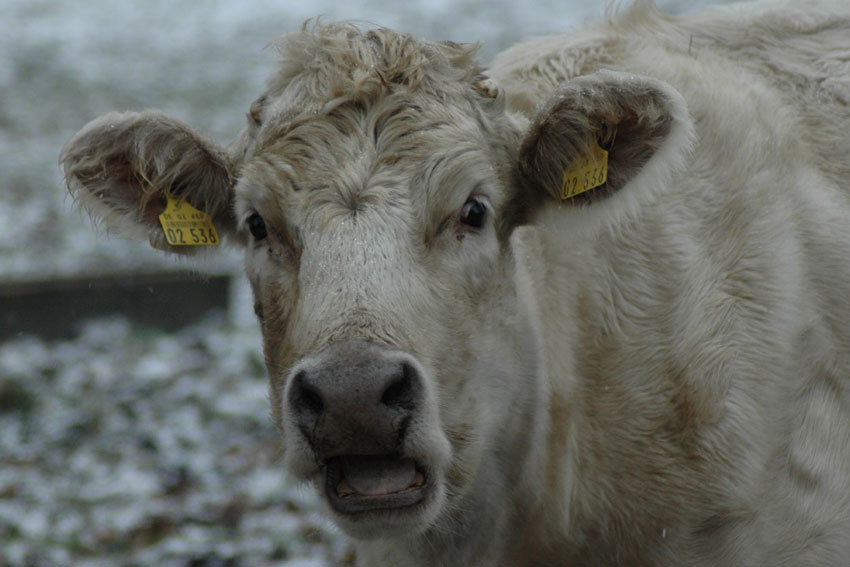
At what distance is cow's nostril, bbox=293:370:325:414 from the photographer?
2471 millimetres

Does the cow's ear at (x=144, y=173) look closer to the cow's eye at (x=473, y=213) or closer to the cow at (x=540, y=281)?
the cow at (x=540, y=281)

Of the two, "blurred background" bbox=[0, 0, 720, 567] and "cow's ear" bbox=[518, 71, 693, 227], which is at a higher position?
"cow's ear" bbox=[518, 71, 693, 227]

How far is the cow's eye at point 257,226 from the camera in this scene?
306 centimetres

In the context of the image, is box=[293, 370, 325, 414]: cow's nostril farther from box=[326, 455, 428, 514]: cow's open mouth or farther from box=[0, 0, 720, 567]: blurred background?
box=[0, 0, 720, 567]: blurred background

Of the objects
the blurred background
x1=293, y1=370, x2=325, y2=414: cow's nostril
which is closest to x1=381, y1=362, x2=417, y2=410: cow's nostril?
x1=293, y1=370, x2=325, y2=414: cow's nostril

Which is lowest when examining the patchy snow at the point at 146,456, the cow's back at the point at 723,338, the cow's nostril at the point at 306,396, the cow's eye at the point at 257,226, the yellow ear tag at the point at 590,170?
the patchy snow at the point at 146,456

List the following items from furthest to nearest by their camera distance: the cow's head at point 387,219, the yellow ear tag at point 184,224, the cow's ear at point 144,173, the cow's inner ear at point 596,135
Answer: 1. the yellow ear tag at point 184,224
2. the cow's ear at point 144,173
3. the cow's inner ear at point 596,135
4. the cow's head at point 387,219

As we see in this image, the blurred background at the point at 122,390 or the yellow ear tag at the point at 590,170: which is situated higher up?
the yellow ear tag at the point at 590,170

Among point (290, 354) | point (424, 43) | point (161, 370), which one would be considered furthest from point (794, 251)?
point (161, 370)

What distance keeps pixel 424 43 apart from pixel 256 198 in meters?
0.75

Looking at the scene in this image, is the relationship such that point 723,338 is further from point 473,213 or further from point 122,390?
point 122,390

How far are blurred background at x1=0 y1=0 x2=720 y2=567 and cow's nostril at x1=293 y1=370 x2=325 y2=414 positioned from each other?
0.92 meters

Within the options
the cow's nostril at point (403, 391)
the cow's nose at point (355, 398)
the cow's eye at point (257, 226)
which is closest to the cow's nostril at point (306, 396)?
the cow's nose at point (355, 398)

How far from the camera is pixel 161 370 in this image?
6.59 metres
